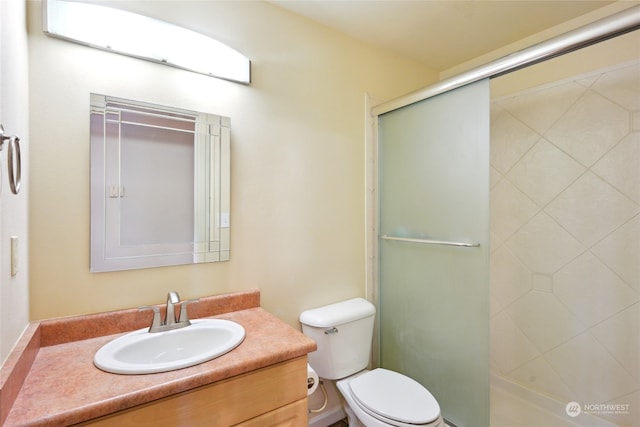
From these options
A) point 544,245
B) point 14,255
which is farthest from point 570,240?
point 14,255

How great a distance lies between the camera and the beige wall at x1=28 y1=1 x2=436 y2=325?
42.1 inches

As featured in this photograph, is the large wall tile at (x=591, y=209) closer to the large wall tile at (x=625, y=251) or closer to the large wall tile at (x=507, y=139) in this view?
the large wall tile at (x=625, y=251)

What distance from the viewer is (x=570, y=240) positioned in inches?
69.6

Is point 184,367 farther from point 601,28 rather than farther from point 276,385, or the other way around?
point 601,28

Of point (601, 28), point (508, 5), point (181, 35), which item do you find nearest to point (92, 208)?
point (181, 35)

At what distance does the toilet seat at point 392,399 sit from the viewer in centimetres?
123

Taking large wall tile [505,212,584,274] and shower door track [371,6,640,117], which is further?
large wall tile [505,212,584,274]

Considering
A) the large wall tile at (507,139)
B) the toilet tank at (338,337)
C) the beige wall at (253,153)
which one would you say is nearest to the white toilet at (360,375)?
the toilet tank at (338,337)

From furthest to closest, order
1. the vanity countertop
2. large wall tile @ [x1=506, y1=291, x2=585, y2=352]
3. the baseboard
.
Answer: large wall tile @ [x1=506, y1=291, x2=585, y2=352], the baseboard, the vanity countertop

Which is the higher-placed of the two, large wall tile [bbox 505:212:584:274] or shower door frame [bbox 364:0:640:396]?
shower door frame [bbox 364:0:640:396]

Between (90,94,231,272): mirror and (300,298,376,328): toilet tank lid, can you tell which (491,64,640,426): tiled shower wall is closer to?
(300,298,376,328): toilet tank lid

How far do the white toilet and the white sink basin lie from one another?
53 centimetres

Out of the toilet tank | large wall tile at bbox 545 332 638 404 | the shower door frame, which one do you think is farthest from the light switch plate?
large wall tile at bbox 545 332 638 404

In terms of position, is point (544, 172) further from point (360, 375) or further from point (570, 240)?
point (360, 375)
